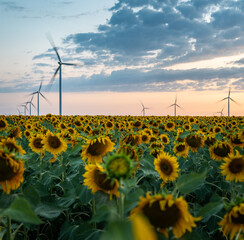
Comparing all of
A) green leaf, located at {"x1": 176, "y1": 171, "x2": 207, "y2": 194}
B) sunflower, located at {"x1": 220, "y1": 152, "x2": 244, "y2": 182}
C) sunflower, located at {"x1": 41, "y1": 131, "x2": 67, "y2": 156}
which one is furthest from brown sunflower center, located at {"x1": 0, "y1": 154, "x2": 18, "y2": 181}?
sunflower, located at {"x1": 41, "y1": 131, "x2": 67, "y2": 156}

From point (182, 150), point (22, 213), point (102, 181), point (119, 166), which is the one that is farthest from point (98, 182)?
point (182, 150)

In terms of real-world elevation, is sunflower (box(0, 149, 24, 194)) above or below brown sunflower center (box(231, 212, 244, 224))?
above

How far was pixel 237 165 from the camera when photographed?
338 cm

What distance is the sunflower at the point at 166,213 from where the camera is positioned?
→ 1.58 meters

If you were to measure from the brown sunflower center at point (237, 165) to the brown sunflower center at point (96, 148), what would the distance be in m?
1.66

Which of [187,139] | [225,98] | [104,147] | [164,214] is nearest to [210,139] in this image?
[187,139]

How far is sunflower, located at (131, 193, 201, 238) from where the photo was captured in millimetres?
1584

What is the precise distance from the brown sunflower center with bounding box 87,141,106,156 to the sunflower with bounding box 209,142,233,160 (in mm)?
2393

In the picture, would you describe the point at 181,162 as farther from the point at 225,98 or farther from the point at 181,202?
the point at 225,98

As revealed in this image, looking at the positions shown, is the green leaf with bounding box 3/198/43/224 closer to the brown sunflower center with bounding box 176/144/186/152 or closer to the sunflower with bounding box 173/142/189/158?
the sunflower with bounding box 173/142/189/158

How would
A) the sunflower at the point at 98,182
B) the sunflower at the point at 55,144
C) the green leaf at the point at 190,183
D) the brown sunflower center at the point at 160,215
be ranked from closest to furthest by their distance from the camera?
the brown sunflower center at the point at 160,215, the green leaf at the point at 190,183, the sunflower at the point at 98,182, the sunflower at the point at 55,144

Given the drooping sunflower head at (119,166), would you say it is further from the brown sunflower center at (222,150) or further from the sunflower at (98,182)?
the brown sunflower center at (222,150)

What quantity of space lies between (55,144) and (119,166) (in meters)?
3.57

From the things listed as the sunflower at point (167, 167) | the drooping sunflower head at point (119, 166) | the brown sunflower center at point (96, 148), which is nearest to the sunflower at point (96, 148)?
the brown sunflower center at point (96, 148)
